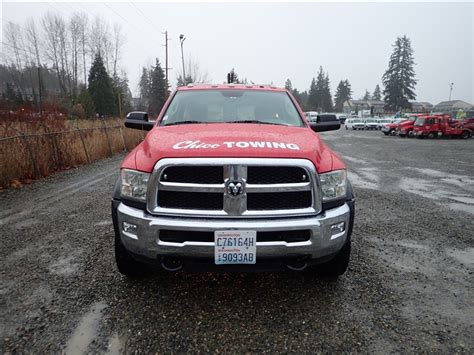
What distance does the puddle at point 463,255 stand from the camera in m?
3.62

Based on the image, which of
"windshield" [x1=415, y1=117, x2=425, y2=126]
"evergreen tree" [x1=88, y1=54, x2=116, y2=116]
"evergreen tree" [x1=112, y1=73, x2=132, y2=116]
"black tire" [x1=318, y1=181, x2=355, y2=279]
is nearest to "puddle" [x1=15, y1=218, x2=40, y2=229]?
"black tire" [x1=318, y1=181, x2=355, y2=279]

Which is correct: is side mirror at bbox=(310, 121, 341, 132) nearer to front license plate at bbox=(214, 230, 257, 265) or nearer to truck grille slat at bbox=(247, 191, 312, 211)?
truck grille slat at bbox=(247, 191, 312, 211)

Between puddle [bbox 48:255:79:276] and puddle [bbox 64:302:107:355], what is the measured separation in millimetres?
776

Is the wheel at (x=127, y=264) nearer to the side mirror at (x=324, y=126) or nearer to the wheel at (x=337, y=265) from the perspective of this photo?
the wheel at (x=337, y=265)

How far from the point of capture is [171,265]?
8.21 ft

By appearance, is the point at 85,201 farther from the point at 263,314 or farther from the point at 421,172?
the point at 421,172

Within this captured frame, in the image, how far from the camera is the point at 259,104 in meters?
4.00

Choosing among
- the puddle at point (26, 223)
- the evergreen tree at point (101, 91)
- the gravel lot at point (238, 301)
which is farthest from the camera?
the evergreen tree at point (101, 91)

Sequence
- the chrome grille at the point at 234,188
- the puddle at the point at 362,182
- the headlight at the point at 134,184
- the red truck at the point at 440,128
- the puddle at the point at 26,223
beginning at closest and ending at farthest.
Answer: the chrome grille at the point at 234,188 → the headlight at the point at 134,184 → the puddle at the point at 26,223 → the puddle at the point at 362,182 → the red truck at the point at 440,128

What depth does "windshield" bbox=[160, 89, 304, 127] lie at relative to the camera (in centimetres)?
372

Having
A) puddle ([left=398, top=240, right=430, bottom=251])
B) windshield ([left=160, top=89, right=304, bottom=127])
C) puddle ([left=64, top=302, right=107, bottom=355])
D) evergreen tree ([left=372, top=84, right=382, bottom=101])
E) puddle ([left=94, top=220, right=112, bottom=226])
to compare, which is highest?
evergreen tree ([left=372, top=84, right=382, bottom=101])

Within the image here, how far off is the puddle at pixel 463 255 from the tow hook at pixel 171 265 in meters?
3.15

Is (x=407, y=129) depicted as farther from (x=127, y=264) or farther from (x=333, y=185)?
(x=127, y=264)

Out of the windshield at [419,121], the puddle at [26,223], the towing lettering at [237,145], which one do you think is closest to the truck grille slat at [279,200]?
the towing lettering at [237,145]
